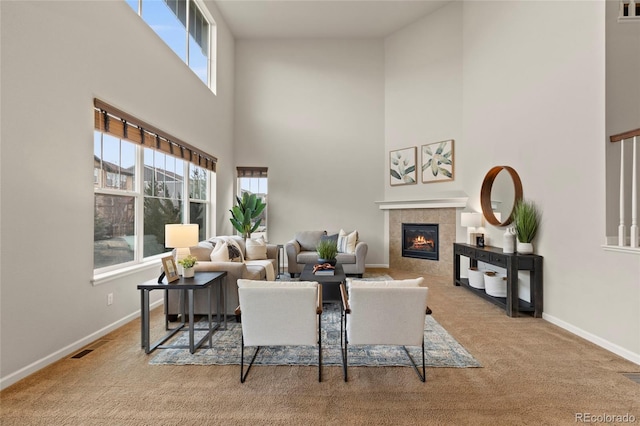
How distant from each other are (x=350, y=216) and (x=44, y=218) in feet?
18.3

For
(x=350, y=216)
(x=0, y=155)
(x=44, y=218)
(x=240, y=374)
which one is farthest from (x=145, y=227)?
(x=350, y=216)

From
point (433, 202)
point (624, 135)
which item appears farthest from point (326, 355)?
point (433, 202)

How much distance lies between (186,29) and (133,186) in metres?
3.11

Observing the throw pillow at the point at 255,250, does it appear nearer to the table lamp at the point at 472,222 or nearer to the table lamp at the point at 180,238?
the table lamp at the point at 180,238

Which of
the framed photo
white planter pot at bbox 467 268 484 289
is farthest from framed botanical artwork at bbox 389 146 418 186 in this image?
the framed photo

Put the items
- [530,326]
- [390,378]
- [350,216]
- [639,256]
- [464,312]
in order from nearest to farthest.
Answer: [390,378]
[639,256]
[530,326]
[464,312]
[350,216]

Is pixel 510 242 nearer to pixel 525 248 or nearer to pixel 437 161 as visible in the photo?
pixel 525 248

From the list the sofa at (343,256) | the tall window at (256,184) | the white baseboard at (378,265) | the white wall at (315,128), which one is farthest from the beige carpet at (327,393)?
the white wall at (315,128)

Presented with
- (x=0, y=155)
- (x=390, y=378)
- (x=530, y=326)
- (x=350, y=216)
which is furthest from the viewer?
(x=350, y=216)

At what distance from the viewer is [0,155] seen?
2.14 meters

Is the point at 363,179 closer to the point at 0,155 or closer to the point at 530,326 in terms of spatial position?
the point at 530,326

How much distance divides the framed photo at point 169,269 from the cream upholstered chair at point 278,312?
110 cm

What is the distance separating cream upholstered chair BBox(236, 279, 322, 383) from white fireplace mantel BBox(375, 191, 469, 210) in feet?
14.8

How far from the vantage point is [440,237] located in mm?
6180
